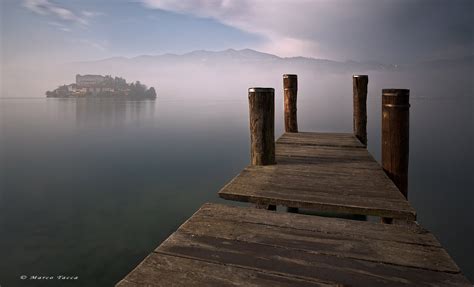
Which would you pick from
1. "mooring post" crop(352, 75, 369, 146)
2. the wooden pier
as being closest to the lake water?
"mooring post" crop(352, 75, 369, 146)

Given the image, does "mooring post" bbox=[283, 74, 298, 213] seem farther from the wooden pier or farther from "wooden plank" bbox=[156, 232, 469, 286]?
"wooden plank" bbox=[156, 232, 469, 286]

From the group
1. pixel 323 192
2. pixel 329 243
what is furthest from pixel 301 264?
pixel 323 192

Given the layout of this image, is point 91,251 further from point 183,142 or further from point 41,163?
point 183,142

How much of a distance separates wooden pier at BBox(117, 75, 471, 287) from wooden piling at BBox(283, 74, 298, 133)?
4528 mm

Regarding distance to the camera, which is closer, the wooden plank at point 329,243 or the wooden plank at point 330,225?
the wooden plank at point 329,243

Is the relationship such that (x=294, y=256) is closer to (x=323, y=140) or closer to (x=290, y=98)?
(x=323, y=140)

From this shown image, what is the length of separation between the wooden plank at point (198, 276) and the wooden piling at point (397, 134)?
3330mm

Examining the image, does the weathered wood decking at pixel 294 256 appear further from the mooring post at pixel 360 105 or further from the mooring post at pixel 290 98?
the mooring post at pixel 290 98

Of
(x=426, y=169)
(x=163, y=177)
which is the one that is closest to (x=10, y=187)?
(x=163, y=177)

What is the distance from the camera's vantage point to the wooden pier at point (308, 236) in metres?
2.01

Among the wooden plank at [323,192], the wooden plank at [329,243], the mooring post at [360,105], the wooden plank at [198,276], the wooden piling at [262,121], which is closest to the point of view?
the wooden plank at [198,276]

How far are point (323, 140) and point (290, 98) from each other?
2.07 metres

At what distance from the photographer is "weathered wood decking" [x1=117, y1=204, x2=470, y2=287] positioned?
6.48 feet

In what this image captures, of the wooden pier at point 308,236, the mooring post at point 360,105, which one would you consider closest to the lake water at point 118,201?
the mooring post at point 360,105
